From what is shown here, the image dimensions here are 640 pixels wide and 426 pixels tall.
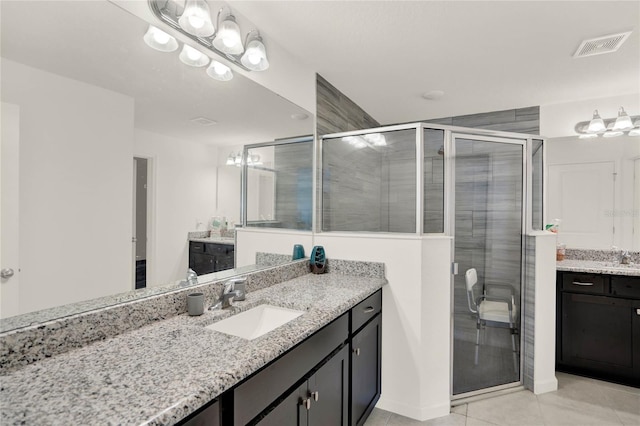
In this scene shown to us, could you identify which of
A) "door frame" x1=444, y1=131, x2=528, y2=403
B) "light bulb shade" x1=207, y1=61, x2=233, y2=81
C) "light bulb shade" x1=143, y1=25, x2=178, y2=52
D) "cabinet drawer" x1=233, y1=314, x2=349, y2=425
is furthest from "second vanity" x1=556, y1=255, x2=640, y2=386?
"light bulb shade" x1=143, y1=25, x2=178, y2=52

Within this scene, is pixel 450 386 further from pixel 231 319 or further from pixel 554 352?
pixel 231 319

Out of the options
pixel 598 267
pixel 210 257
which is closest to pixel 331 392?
pixel 210 257

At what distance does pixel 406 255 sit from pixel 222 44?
1.70 metres

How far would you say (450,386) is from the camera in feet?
7.74

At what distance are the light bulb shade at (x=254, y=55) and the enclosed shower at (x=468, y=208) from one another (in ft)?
2.90

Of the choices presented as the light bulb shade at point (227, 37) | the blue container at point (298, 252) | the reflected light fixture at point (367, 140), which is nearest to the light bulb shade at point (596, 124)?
the reflected light fixture at point (367, 140)

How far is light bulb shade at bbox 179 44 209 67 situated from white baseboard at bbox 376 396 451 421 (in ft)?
7.96

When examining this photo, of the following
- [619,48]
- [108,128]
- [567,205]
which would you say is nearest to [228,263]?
[108,128]

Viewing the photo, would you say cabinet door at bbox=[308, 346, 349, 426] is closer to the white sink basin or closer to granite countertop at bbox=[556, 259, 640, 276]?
the white sink basin

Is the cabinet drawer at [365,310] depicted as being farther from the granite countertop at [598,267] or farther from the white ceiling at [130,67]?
the granite countertop at [598,267]

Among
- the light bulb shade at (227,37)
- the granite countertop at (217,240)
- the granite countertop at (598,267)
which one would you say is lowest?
the granite countertop at (598,267)

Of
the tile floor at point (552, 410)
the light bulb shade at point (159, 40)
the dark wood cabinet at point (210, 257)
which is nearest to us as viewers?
the light bulb shade at point (159, 40)

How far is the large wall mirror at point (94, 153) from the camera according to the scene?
0.97 m

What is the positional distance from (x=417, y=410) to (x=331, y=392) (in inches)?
39.4
